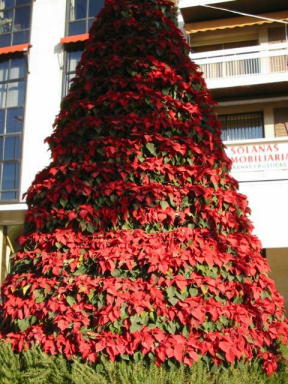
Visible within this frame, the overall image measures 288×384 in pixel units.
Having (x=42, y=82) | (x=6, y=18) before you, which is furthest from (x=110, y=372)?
(x=6, y=18)

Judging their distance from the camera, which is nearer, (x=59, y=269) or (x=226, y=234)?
(x=59, y=269)

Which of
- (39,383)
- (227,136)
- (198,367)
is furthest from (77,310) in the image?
(227,136)

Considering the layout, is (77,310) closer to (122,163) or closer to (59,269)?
(59,269)

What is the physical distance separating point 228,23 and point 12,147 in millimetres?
8359

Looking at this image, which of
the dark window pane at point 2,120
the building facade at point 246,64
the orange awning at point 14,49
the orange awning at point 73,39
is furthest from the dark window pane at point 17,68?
the building facade at point 246,64

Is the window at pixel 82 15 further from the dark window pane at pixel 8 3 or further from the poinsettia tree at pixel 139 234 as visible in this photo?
the poinsettia tree at pixel 139 234

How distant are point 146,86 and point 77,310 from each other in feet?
6.82

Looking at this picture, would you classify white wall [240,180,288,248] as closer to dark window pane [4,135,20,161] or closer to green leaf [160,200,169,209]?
green leaf [160,200,169,209]

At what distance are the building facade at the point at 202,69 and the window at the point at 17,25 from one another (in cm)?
4

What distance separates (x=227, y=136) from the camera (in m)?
13.0

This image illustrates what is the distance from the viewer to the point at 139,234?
3.25 meters

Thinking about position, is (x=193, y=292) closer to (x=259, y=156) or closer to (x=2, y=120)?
(x=259, y=156)

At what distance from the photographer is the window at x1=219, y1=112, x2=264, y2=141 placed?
42.2ft

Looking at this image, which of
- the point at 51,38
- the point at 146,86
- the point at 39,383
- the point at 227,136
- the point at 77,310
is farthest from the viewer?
the point at 51,38
